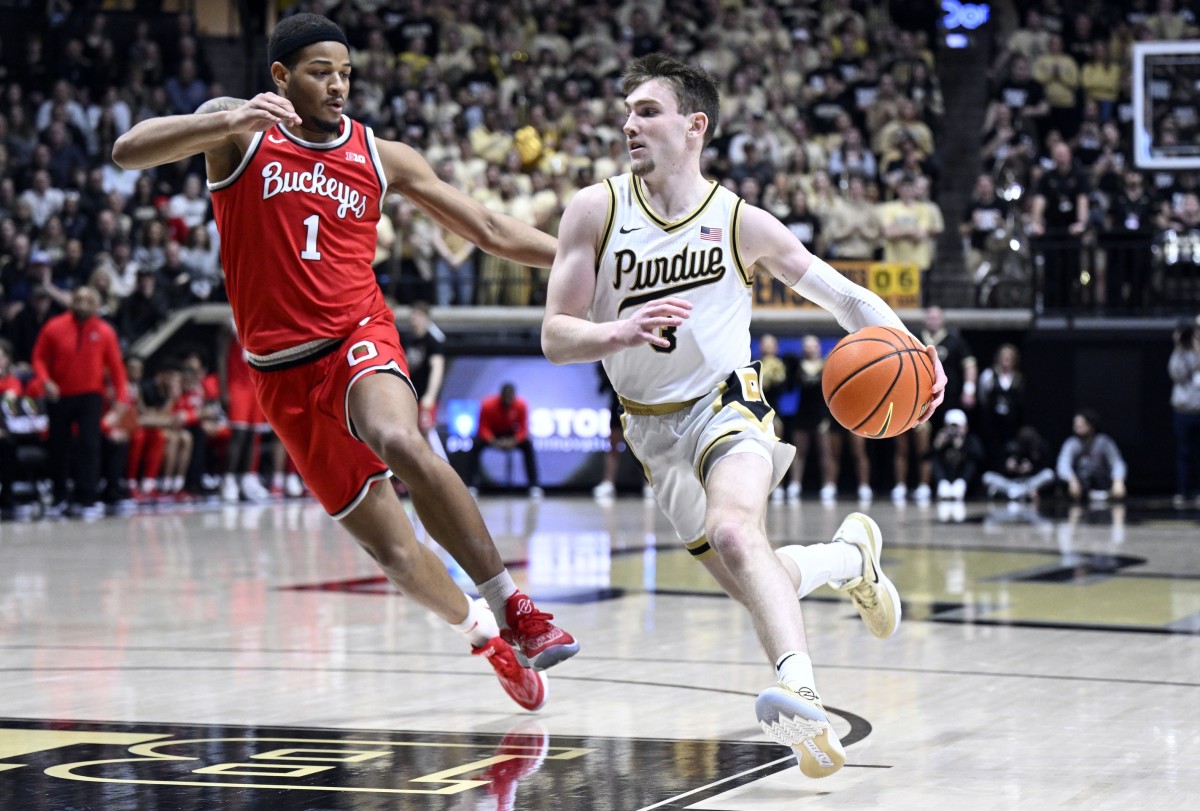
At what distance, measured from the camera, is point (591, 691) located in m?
6.31

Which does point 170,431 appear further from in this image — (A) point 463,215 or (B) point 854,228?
(A) point 463,215

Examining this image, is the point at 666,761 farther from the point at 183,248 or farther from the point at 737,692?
the point at 183,248

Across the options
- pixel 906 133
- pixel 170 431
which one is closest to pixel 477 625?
pixel 170 431

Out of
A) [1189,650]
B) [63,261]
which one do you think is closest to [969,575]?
[1189,650]

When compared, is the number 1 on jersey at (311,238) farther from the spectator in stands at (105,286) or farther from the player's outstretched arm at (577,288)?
the spectator in stands at (105,286)

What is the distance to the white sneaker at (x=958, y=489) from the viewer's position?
60.1 feet

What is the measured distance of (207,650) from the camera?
292 inches

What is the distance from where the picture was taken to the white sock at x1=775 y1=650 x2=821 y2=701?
14.8 ft

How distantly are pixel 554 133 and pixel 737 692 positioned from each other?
50.3 feet

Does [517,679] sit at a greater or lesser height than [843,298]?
lesser

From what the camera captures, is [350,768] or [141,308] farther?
[141,308]

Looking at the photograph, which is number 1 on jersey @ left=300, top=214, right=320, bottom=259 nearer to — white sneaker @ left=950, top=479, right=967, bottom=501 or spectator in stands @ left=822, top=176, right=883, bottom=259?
white sneaker @ left=950, top=479, right=967, bottom=501

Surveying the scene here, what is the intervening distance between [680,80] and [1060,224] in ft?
49.7

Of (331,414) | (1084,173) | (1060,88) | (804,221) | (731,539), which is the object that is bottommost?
(731,539)
